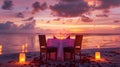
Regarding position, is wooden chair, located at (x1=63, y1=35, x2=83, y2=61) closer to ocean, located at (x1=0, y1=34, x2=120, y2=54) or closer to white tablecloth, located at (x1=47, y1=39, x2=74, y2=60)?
white tablecloth, located at (x1=47, y1=39, x2=74, y2=60)

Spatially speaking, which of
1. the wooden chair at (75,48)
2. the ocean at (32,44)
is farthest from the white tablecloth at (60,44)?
the ocean at (32,44)

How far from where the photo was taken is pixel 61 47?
1273 centimetres

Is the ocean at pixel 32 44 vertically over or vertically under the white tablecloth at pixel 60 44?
under

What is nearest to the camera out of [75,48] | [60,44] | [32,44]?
[75,48]

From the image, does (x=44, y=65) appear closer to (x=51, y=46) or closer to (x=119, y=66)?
(x=51, y=46)

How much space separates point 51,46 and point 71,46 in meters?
0.99

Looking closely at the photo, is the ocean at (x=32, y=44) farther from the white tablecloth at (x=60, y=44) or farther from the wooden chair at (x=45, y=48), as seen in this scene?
the white tablecloth at (x=60, y=44)

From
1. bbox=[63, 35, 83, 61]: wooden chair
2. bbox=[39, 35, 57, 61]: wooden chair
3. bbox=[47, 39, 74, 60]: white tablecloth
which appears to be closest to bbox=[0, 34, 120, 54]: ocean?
bbox=[39, 35, 57, 61]: wooden chair

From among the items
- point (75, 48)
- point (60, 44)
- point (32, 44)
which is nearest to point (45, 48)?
point (60, 44)

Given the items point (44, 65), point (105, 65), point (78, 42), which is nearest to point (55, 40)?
point (78, 42)

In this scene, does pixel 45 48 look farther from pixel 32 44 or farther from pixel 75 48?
pixel 32 44

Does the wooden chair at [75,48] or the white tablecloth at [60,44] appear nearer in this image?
the wooden chair at [75,48]

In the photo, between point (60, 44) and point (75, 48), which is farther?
point (60, 44)

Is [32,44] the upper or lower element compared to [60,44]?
lower
